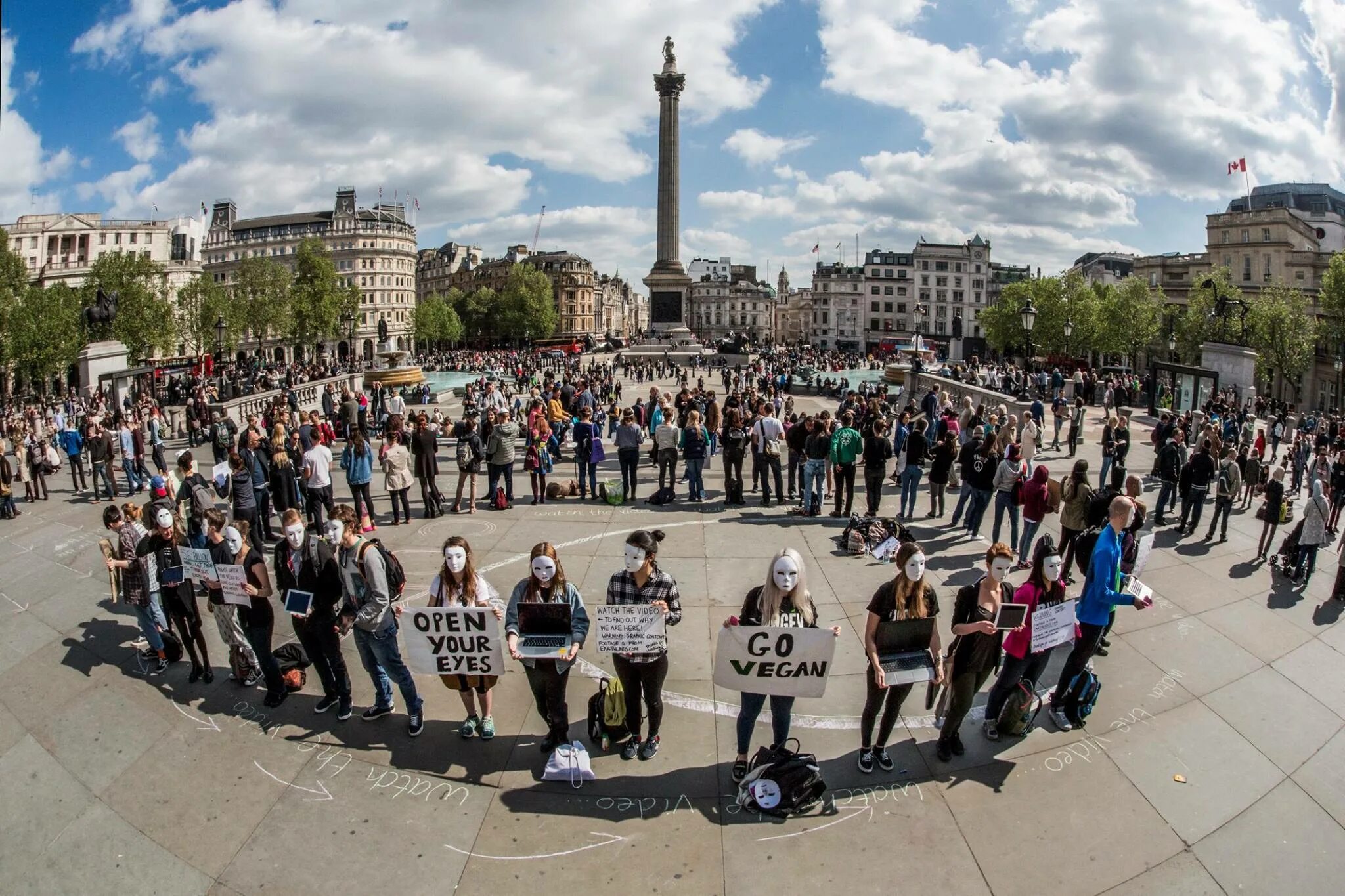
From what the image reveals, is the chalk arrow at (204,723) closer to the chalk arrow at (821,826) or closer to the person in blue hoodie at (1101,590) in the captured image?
the chalk arrow at (821,826)

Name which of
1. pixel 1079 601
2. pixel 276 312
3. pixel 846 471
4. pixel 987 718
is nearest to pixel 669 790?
pixel 987 718

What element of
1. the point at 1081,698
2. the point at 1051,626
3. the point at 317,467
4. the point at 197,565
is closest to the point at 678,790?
the point at 1051,626

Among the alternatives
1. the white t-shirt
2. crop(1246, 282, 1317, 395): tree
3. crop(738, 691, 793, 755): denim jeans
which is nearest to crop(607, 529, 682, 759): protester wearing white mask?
crop(738, 691, 793, 755): denim jeans

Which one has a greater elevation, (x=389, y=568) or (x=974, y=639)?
(x=389, y=568)

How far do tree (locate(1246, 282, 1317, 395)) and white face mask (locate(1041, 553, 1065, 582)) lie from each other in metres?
51.7

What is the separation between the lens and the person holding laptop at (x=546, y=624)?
6.12m

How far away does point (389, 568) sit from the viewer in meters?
6.81

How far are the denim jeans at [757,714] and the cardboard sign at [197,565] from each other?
16.8 feet

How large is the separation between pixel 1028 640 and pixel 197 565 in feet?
24.9

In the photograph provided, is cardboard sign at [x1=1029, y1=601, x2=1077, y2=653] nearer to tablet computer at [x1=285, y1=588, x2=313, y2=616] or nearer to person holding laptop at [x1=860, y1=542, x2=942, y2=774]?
person holding laptop at [x1=860, y1=542, x2=942, y2=774]

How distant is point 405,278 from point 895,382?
3916 inches

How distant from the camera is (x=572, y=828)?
18.9 ft

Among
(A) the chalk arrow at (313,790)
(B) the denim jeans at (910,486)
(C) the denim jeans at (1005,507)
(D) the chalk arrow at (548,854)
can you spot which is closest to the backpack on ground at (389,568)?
(A) the chalk arrow at (313,790)

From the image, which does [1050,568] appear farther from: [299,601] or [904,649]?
[299,601]
